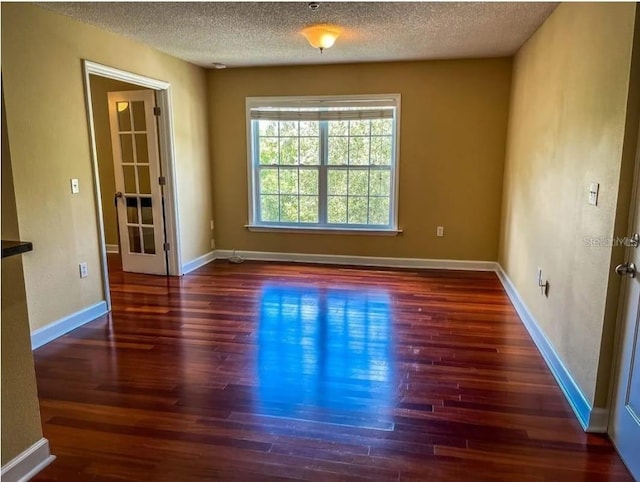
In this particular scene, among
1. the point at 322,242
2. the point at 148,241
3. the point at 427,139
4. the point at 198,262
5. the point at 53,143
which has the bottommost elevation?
the point at 198,262

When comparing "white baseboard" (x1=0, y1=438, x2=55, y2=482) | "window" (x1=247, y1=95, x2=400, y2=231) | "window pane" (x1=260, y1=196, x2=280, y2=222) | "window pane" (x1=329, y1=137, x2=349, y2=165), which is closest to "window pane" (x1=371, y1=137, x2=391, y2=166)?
"window" (x1=247, y1=95, x2=400, y2=231)

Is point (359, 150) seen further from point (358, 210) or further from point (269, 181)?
point (269, 181)

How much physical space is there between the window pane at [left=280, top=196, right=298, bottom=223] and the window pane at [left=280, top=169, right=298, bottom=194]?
95mm

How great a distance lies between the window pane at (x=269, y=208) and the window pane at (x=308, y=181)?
40cm

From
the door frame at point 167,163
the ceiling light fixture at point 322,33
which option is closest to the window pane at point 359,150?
the ceiling light fixture at point 322,33

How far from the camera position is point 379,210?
5.51 meters

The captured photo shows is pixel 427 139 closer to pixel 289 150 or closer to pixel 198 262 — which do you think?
pixel 289 150

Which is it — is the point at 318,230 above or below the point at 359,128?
below

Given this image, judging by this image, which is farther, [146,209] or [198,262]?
[198,262]

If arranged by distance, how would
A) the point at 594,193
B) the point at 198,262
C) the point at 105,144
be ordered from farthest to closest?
1. the point at 105,144
2. the point at 198,262
3. the point at 594,193

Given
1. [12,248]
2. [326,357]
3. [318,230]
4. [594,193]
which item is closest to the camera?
[12,248]

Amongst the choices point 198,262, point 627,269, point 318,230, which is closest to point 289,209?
point 318,230

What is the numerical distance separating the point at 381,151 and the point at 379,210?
716mm

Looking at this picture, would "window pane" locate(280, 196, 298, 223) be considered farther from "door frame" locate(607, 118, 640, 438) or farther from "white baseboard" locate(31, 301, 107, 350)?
"door frame" locate(607, 118, 640, 438)
